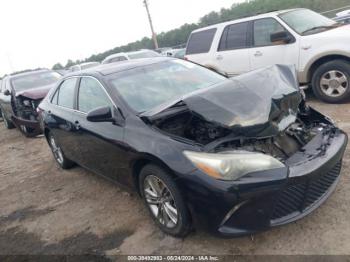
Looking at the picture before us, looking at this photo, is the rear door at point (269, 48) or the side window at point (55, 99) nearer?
the side window at point (55, 99)

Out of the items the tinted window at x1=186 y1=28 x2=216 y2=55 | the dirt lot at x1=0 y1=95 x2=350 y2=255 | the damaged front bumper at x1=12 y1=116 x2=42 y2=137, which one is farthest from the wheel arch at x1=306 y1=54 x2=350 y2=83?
the damaged front bumper at x1=12 y1=116 x2=42 y2=137

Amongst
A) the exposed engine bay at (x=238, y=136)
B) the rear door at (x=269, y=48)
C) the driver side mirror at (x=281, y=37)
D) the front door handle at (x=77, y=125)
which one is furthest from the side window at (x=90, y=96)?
the rear door at (x=269, y=48)

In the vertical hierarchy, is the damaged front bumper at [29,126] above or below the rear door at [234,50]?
below

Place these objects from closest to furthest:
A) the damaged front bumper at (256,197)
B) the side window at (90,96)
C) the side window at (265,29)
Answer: the damaged front bumper at (256,197), the side window at (90,96), the side window at (265,29)

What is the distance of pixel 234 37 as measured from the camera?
26.1 ft

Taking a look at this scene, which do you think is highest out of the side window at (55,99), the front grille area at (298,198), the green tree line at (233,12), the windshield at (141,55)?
the side window at (55,99)

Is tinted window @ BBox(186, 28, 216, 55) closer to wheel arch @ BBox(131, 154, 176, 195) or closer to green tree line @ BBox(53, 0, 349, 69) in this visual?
wheel arch @ BBox(131, 154, 176, 195)

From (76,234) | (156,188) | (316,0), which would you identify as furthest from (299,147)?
(316,0)

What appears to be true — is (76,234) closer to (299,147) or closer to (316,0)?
(299,147)

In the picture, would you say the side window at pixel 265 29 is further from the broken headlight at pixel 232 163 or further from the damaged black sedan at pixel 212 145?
the broken headlight at pixel 232 163

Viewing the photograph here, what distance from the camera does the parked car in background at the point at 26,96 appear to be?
8.50 metres

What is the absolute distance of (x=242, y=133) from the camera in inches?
119


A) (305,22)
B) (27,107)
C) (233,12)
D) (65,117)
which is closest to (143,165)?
(65,117)

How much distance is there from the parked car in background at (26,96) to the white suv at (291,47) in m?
4.16
